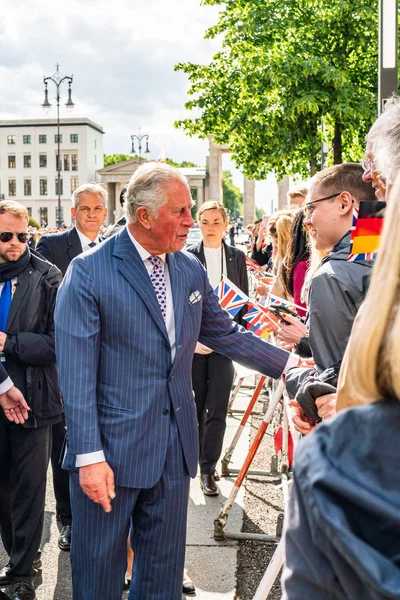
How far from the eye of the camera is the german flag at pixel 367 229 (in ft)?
8.64

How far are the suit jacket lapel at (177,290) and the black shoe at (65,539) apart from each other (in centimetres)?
230

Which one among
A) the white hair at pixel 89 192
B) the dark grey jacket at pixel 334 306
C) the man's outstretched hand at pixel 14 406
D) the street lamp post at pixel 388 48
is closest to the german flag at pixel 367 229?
the dark grey jacket at pixel 334 306

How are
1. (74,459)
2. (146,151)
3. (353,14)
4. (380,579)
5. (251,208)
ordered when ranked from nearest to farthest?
(380,579), (74,459), (353,14), (146,151), (251,208)

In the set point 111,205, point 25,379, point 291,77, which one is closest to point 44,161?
point 111,205

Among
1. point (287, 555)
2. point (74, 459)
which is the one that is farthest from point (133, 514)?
point (287, 555)

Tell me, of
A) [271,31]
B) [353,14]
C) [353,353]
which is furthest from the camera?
[271,31]

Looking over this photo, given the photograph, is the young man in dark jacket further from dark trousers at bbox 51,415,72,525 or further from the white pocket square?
the white pocket square

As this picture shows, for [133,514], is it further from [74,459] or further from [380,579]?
[380,579]

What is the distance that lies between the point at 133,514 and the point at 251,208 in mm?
Answer: 80001

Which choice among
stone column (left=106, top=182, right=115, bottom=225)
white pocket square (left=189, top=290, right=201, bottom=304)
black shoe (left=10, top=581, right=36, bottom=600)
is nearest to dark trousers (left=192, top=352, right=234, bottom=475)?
black shoe (left=10, top=581, right=36, bottom=600)

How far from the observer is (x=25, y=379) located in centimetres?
452

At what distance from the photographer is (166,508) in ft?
10.6

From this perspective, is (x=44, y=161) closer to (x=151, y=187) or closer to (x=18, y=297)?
(x=18, y=297)

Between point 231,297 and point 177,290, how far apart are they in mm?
1142
